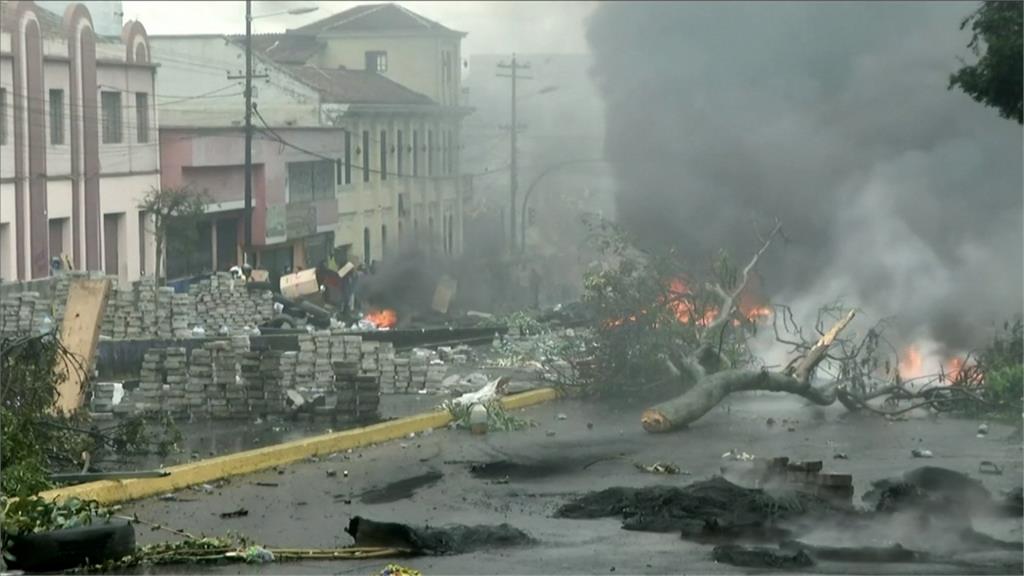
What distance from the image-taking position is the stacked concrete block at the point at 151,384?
1634cm

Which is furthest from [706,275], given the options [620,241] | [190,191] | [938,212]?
[190,191]

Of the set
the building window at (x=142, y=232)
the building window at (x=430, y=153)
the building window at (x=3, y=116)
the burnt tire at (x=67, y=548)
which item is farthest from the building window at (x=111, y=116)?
the burnt tire at (x=67, y=548)

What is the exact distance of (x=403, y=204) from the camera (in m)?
33.8

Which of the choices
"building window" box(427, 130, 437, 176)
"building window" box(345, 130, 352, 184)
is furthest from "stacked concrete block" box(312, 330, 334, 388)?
"building window" box(345, 130, 352, 184)

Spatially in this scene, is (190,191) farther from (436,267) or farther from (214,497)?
(214,497)

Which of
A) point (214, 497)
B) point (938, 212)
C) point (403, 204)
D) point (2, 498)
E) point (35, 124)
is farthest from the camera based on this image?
point (403, 204)

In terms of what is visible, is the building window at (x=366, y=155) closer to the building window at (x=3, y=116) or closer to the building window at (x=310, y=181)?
the building window at (x=310, y=181)

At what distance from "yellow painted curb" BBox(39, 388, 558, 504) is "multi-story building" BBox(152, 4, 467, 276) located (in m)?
16.0

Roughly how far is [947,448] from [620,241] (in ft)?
21.4

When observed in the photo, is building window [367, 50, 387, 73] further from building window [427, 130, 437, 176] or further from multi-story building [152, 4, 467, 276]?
building window [427, 130, 437, 176]

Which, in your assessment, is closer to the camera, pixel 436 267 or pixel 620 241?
pixel 620 241

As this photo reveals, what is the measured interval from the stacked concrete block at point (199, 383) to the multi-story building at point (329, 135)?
15.0 m

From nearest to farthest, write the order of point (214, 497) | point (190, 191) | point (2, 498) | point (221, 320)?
point (2, 498), point (214, 497), point (221, 320), point (190, 191)

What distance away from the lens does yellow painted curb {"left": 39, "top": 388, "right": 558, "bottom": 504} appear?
11828mm
